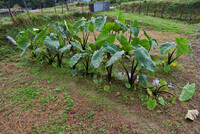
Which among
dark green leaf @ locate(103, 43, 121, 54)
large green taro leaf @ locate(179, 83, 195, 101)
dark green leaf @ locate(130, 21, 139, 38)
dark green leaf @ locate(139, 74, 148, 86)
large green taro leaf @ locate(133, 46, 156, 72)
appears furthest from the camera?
dark green leaf @ locate(130, 21, 139, 38)

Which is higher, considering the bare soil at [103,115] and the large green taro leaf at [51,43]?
the large green taro leaf at [51,43]

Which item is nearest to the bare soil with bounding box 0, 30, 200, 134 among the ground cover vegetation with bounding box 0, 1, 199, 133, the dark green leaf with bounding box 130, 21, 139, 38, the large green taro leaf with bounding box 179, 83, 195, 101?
the ground cover vegetation with bounding box 0, 1, 199, 133

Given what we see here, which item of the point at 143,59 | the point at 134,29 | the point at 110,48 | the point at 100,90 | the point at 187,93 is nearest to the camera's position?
the point at 143,59

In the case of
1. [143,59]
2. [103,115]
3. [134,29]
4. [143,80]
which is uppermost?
[134,29]

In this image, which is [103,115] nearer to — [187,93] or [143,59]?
[143,59]

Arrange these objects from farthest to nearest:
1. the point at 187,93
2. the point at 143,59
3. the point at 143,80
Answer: the point at 143,80 < the point at 187,93 < the point at 143,59

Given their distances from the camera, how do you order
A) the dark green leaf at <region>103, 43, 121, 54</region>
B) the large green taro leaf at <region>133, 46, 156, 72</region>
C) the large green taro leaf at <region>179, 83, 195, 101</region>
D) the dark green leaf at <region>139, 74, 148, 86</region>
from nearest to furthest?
the large green taro leaf at <region>133, 46, 156, 72</region> < the large green taro leaf at <region>179, 83, 195, 101</region> < the dark green leaf at <region>103, 43, 121, 54</region> < the dark green leaf at <region>139, 74, 148, 86</region>

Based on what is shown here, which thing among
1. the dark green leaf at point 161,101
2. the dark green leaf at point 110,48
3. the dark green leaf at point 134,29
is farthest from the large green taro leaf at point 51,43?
the dark green leaf at point 161,101

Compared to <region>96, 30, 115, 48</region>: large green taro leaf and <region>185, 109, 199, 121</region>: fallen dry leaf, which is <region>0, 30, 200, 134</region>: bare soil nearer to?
<region>185, 109, 199, 121</region>: fallen dry leaf

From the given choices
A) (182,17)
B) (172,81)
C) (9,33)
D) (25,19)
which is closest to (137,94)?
(172,81)

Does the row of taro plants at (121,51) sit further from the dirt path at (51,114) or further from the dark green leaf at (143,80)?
the dirt path at (51,114)

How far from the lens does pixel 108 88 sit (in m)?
1.71

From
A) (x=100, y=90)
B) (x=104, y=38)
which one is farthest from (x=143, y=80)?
(x=104, y=38)

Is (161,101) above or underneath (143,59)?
underneath
